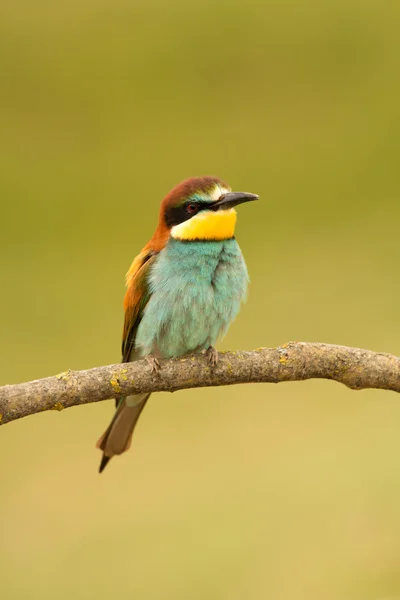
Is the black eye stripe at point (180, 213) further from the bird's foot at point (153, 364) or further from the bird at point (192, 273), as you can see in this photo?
the bird's foot at point (153, 364)

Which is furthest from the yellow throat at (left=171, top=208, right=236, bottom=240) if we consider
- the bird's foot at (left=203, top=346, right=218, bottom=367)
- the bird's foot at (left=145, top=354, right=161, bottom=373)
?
the bird's foot at (left=145, top=354, right=161, bottom=373)

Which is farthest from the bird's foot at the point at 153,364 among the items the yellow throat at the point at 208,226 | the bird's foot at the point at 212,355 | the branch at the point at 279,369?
the yellow throat at the point at 208,226

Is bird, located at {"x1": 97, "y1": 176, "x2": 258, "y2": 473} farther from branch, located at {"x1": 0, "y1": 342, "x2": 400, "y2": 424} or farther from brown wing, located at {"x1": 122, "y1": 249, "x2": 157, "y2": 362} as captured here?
branch, located at {"x1": 0, "y1": 342, "x2": 400, "y2": 424}

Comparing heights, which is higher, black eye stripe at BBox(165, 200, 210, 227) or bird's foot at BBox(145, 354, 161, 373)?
black eye stripe at BBox(165, 200, 210, 227)

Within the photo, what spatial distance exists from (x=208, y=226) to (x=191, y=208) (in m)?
0.06

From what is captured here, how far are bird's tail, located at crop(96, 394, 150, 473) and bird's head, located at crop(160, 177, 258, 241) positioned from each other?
45cm

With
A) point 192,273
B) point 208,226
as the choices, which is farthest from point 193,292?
point 208,226

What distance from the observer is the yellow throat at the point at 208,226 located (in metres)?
1.75

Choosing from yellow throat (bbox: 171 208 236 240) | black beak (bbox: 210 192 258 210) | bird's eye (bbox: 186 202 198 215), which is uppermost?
black beak (bbox: 210 192 258 210)

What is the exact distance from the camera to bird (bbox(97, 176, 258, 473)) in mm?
1758

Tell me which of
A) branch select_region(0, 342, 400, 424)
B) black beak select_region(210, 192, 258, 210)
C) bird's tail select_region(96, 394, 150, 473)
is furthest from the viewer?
bird's tail select_region(96, 394, 150, 473)

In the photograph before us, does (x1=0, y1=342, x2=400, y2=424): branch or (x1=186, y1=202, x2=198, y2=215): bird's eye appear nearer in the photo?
(x1=0, y1=342, x2=400, y2=424): branch

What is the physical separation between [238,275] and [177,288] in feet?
0.50

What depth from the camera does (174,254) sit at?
70.2 inches
